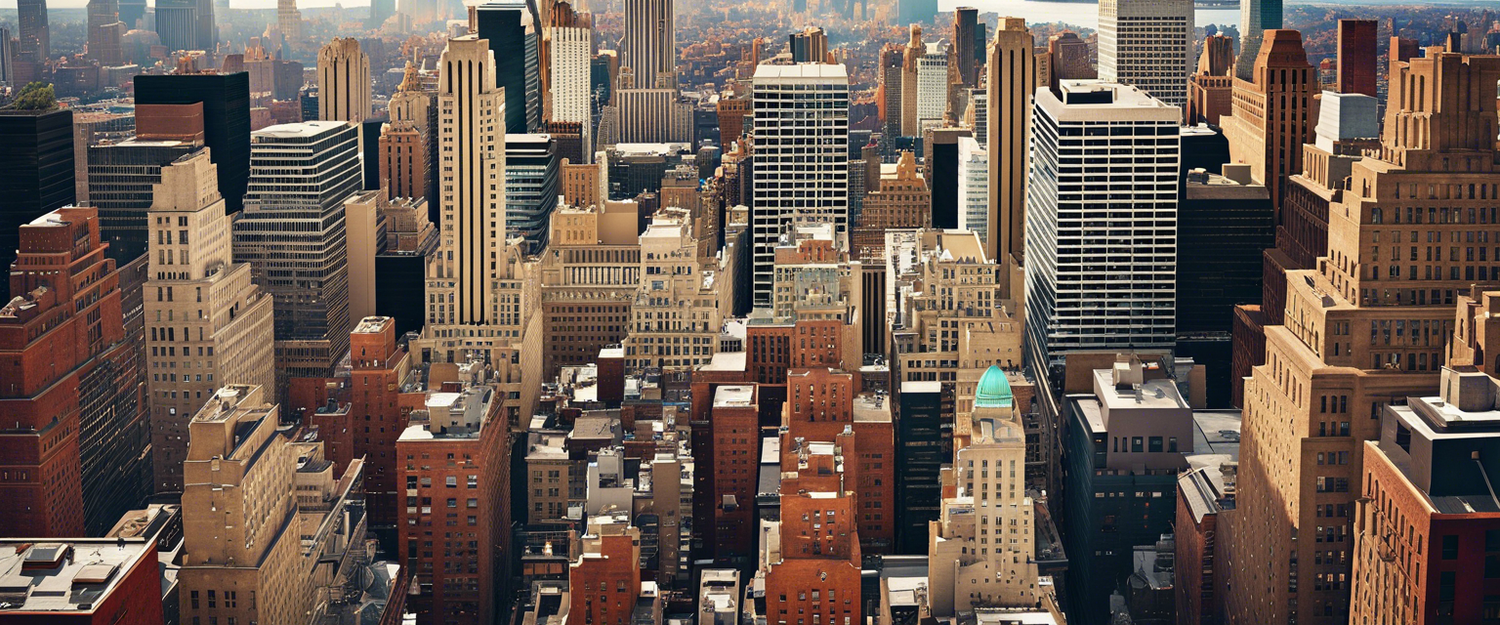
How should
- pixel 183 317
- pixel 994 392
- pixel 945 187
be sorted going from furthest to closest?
pixel 945 187 → pixel 183 317 → pixel 994 392

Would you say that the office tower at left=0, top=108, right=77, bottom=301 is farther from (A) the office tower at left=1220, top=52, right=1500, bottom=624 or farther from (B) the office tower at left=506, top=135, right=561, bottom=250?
(A) the office tower at left=1220, top=52, right=1500, bottom=624

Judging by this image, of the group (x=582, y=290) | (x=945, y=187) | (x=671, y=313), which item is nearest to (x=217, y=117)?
(x=582, y=290)

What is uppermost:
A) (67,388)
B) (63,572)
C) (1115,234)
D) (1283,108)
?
(1283,108)

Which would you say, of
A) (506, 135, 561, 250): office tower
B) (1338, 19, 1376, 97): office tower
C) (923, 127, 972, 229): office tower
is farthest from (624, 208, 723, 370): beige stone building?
(923, 127, 972, 229): office tower

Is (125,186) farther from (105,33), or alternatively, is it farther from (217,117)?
(105,33)

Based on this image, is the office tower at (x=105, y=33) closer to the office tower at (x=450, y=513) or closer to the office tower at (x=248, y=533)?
the office tower at (x=450, y=513)

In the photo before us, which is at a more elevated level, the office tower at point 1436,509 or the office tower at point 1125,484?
the office tower at point 1436,509

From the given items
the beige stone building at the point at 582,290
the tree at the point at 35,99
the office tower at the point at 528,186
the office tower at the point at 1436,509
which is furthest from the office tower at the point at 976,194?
the office tower at the point at 1436,509

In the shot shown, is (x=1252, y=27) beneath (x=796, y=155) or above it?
above
